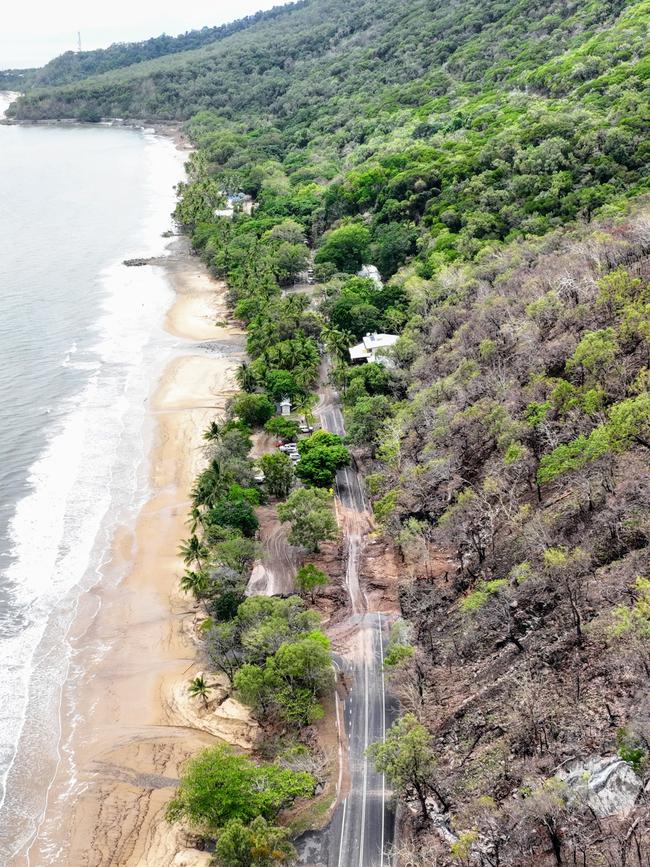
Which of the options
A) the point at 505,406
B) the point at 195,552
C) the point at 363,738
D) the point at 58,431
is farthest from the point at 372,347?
the point at 363,738

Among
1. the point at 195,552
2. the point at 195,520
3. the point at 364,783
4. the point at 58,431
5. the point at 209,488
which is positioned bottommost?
the point at 364,783

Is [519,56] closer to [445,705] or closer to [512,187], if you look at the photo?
→ [512,187]

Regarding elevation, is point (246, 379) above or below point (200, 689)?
above

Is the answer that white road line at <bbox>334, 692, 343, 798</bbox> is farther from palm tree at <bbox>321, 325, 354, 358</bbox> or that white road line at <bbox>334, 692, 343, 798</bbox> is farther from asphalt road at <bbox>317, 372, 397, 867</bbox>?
palm tree at <bbox>321, 325, 354, 358</bbox>

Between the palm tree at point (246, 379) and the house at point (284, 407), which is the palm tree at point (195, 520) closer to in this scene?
the house at point (284, 407)

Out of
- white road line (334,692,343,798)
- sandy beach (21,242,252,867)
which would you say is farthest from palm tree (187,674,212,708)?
white road line (334,692,343,798)

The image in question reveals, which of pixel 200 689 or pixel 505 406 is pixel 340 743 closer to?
pixel 200 689

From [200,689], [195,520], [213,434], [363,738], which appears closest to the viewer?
[363,738]

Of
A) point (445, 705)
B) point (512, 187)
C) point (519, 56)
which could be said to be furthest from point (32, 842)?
point (519, 56)
